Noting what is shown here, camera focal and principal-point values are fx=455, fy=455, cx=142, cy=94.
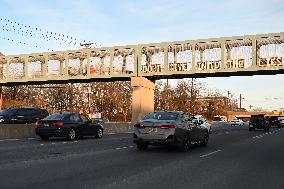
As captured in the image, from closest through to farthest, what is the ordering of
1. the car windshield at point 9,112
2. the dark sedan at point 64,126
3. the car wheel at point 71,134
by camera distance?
1. the dark sedan at point 64,126
2. the car wheel at point 71,134
3. the car windshield at point 9,112

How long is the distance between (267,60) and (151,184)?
125 feet

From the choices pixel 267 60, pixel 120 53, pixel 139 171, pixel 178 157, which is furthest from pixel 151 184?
pixel 120 53

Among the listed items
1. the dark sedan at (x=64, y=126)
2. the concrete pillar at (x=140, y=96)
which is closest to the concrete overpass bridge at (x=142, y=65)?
the concrete pillar at (x=140, y=96)

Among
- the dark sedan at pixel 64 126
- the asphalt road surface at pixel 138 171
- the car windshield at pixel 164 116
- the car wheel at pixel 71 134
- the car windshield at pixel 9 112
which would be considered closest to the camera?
the asphalt road surface at pixel 138 171

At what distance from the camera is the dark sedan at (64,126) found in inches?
891

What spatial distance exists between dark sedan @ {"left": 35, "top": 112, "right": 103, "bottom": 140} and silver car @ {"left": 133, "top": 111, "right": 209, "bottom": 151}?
653 cm

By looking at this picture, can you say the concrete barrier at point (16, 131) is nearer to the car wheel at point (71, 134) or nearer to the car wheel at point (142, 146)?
the car wheel at point (71, 134)

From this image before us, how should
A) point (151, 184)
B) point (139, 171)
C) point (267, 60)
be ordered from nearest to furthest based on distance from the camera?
point (151, 184) < point (139, 171) < point (267, 60)

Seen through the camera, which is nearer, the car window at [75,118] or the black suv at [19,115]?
the car window at [75,118]

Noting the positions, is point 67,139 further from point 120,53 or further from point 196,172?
point 120,53

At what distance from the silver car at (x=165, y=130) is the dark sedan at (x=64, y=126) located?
653 cm

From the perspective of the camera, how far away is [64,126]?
2278 cm

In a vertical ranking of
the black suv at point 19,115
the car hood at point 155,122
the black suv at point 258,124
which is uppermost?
the car hood at point 155,122

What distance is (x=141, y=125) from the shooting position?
54.6ft
